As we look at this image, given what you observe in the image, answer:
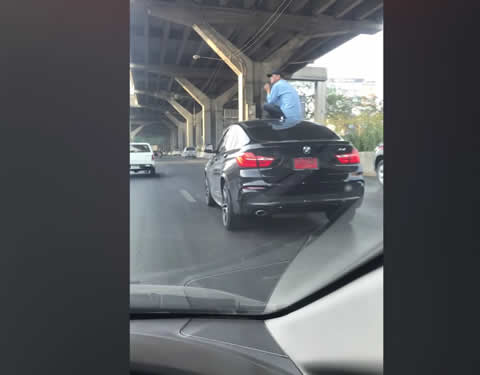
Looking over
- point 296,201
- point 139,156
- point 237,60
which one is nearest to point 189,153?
point 237,60

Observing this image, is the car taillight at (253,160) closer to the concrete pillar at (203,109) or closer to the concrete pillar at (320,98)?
the concrete pillar at (320,98)

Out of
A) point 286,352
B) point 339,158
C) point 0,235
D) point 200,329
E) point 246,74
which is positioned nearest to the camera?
point 0,235

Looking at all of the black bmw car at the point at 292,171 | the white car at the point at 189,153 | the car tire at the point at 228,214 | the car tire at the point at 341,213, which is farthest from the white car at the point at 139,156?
the white car at the point at 189,153

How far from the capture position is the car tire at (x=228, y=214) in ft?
13.1

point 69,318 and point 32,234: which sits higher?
point 32,234

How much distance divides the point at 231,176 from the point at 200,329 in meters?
2.29

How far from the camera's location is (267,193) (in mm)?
3793

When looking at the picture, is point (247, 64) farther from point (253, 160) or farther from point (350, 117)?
point (350, 117)

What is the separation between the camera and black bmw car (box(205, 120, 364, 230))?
367 cm

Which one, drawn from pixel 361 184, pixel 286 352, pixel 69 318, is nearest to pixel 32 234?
pixel 69 318

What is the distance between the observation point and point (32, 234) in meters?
1.12

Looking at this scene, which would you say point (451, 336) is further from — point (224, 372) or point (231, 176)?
point (231, 176)

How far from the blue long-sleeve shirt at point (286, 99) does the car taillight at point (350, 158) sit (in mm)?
641

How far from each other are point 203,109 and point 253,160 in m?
3.67
